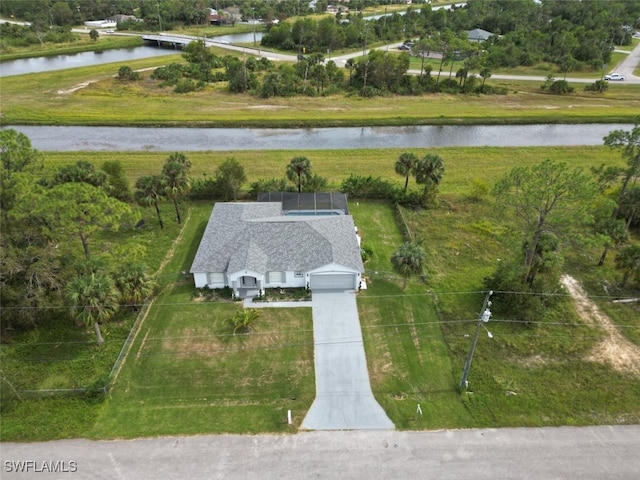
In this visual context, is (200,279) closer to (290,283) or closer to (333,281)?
(290,283)

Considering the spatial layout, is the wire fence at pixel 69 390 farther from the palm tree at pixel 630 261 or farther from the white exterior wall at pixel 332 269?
the palm tree at pixel 630 261

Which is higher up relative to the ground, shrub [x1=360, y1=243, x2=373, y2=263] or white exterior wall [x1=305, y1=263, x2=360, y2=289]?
white exterior wall [x1=305, y1=263, x2=360, y2=289]

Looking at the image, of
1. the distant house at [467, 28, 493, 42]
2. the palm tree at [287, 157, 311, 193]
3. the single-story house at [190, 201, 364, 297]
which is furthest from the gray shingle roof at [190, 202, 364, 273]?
the distant house at [467, 28, 493, 42]

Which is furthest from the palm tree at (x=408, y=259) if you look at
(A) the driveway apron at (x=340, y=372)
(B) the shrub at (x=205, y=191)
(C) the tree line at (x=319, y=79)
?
(C) the tree line at (x=319, y=79)

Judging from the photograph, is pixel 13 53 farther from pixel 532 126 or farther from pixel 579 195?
pixel 579 195

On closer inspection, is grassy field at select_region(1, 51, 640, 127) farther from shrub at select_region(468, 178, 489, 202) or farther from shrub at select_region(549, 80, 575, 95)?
shrub at select_region(468, 178, 489, 202)

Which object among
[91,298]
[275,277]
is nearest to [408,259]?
[275,277]
